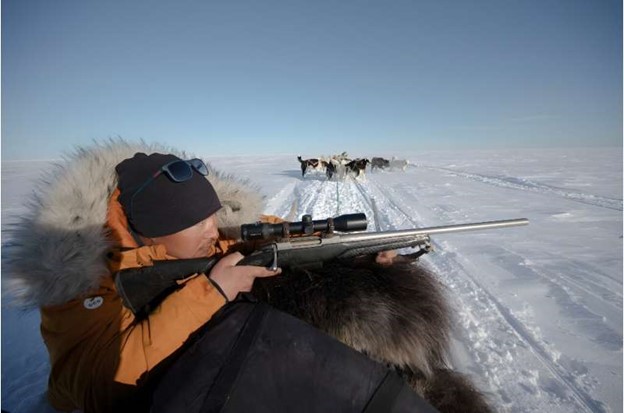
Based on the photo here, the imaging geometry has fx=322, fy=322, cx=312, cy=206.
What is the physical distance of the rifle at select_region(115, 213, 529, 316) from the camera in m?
1.33

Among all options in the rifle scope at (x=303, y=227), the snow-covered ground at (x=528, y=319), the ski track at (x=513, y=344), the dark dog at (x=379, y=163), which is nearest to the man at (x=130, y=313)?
the rifle scope at (x=303, y=227)

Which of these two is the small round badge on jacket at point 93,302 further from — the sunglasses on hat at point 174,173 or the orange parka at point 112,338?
the sunglasses on hat at point 174,173

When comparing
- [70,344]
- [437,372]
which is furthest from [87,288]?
[437,372]

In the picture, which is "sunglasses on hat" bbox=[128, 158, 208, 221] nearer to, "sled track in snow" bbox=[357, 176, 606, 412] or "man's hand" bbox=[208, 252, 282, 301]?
"man's hand" bbox=[208, 252, 282, 301]

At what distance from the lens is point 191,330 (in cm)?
119

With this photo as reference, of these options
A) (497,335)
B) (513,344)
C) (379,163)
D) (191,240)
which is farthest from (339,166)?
(191,240)

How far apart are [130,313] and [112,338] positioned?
12cm

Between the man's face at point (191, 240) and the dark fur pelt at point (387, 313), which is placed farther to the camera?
the man's face at point (191, 240)

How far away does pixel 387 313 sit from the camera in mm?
1376

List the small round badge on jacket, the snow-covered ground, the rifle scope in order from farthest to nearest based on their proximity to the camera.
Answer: the snow-covered ground, the rifle scope, the small round badge on jacket

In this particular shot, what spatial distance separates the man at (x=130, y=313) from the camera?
1.17m

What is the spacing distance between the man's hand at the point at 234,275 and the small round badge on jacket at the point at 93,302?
1.42 feet

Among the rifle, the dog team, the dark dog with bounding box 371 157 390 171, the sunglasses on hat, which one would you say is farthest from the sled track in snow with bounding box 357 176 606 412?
the dark dog with bounding box 371 157 390 171

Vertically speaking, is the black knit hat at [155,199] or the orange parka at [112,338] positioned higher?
the black knit hat at [155,199]
